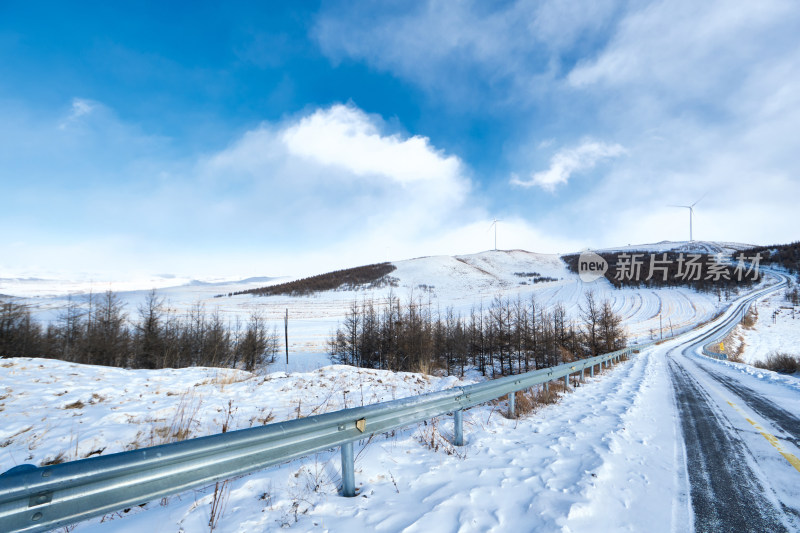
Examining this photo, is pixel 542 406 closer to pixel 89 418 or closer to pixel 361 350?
pixel 89 418

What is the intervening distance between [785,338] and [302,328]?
85.0 metres

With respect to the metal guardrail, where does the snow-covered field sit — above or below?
below

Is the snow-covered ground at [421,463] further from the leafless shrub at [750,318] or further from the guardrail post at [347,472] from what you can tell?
the leafless shrub at [750,318]

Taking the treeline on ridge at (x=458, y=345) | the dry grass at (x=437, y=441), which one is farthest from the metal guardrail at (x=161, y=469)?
the treeline on ridge at (x=458, y=345)

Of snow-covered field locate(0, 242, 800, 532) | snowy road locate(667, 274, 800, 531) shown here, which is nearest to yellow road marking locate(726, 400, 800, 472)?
snowy road locate(667, 274, 800, 531)

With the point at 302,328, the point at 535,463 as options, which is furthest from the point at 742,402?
the point at 302,328

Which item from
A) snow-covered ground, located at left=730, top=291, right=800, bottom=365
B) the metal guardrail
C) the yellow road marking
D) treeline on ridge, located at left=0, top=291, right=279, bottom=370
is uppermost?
the metal guardrail

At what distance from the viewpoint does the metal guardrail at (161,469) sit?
1.71 meters

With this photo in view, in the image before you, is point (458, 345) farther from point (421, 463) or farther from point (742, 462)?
point (421, 463)

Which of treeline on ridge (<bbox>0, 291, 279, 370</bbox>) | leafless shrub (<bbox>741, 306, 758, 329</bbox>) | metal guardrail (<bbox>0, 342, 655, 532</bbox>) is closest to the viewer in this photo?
metal guardrail (<bbox>0, 342, 655, 532</bbox>)

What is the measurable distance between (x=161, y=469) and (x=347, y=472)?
1.68 m

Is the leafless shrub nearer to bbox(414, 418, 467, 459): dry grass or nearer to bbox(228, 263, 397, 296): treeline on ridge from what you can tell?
bbox(414, 418, 467, 459): dry grass

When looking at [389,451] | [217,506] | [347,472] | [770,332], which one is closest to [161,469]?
[217,506]

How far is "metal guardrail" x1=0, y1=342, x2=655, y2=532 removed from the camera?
1711mm
